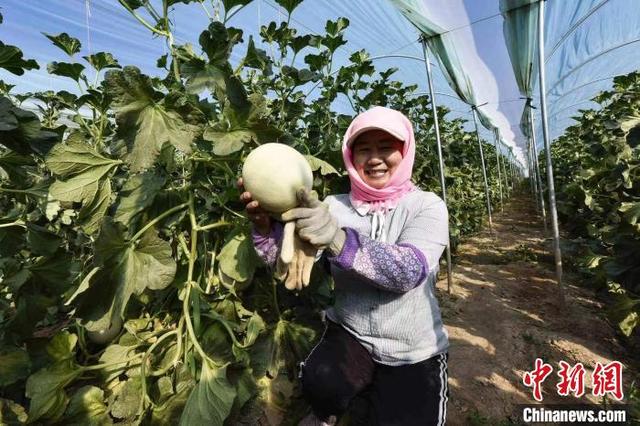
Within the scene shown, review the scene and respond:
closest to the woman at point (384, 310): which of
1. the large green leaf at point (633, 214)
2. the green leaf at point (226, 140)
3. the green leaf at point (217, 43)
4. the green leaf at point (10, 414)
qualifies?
the green leaf at point (226, 140)

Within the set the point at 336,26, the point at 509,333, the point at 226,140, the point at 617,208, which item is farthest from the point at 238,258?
the point at 617,208

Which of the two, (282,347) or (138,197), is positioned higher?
(138,197)

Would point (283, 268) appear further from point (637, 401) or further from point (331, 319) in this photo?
point (637, 401)

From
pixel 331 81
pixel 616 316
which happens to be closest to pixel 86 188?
pixel 331 81

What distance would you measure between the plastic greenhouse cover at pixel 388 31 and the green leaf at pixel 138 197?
229 cm

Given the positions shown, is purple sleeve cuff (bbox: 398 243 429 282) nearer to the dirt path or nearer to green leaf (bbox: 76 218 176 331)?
green leaf (bbox: 76 218 176 331)

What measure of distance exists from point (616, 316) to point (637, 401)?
0.67m

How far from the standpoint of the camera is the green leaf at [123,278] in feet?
3.95

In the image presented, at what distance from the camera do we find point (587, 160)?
153 inches

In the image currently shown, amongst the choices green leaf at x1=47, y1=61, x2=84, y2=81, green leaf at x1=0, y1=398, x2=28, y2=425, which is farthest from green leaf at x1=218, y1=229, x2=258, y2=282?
green leaf at x1=47, y1=61, x2=84, y2=81

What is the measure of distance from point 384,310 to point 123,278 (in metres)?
0.86

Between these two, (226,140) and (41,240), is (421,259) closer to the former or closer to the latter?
(226,140)

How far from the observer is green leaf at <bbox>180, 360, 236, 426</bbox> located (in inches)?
46.0

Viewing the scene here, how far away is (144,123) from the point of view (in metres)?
1.15
